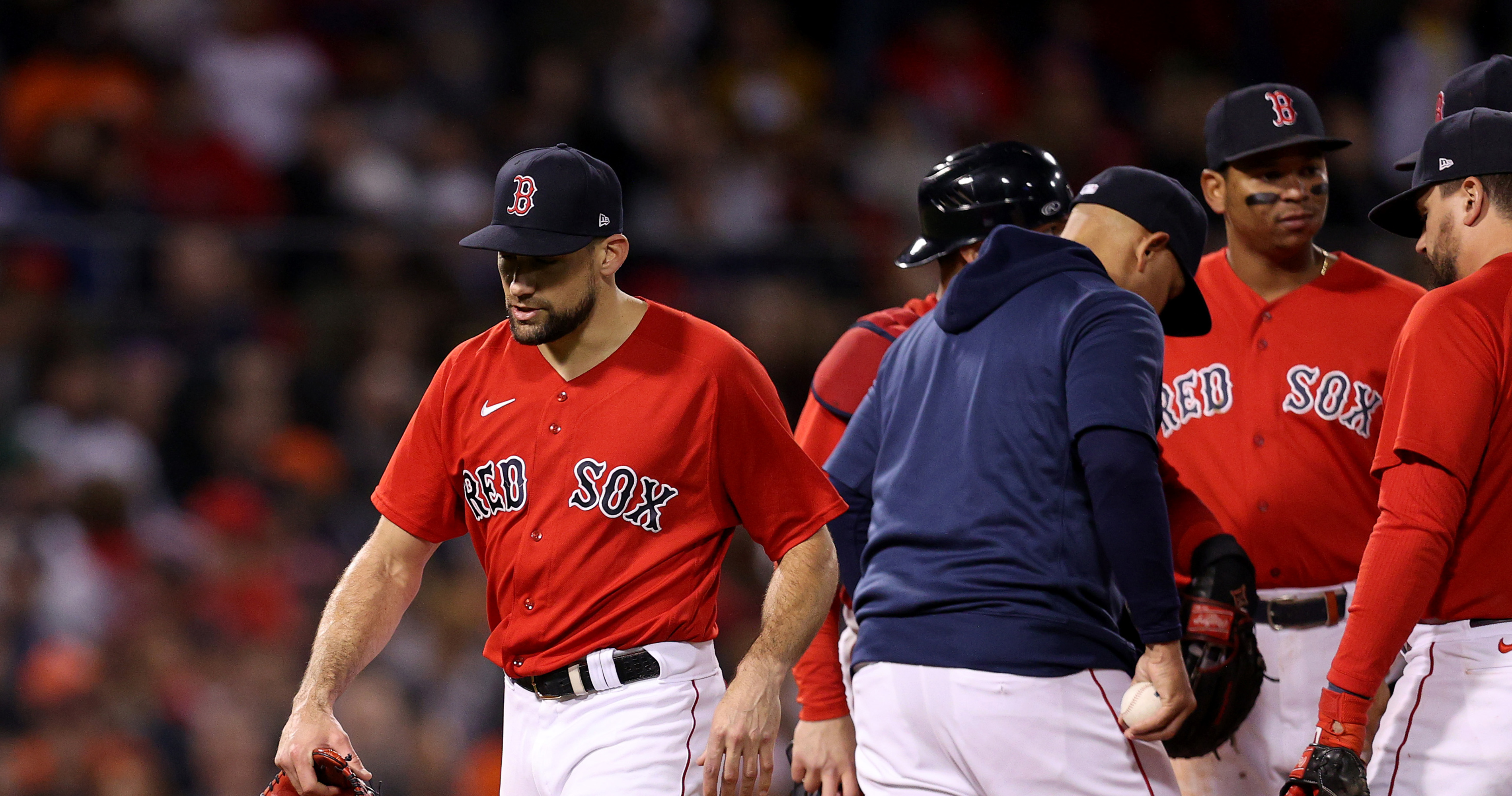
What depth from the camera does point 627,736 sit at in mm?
3346

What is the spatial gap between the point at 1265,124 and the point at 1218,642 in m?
1.48

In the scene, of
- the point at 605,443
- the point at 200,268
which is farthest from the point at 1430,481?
the point at 200,268

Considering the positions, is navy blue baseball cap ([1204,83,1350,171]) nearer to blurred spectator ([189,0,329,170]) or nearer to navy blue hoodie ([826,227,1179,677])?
navy blue hoodie ([826,227,1179,677])

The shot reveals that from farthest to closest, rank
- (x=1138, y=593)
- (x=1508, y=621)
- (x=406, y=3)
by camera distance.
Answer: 1. (x=406, y=3)
2. (x=1508, y=621)
3. (x=1138, y=593)

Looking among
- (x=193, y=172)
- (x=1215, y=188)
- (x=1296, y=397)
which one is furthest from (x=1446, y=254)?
(x=193, y=172)

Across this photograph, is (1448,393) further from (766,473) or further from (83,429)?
(83,429)

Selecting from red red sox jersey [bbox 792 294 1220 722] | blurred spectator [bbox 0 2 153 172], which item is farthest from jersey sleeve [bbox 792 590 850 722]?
blurred spectator [bbox 0 2 153 172]

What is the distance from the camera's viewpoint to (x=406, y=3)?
1041 cm

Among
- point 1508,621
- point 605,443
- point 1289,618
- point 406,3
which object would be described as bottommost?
point 1289,618

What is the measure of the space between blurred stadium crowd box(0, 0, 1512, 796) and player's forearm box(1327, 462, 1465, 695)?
4.98 metres

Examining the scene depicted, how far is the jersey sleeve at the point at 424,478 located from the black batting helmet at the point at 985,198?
48.1 inches

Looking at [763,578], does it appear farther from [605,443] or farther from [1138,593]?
[1138,593]

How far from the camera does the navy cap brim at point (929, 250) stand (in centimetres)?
399

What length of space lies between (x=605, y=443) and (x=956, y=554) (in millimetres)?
840
